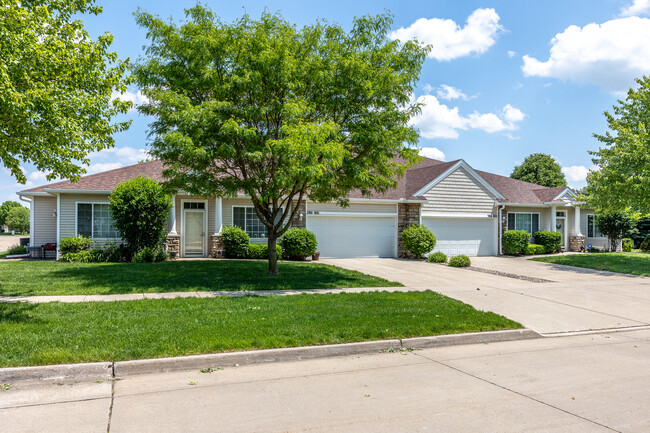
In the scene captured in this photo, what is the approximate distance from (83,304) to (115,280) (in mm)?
3255

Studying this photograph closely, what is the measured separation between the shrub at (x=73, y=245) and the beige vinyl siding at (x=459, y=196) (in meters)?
14.9

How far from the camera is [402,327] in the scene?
760 centimetres

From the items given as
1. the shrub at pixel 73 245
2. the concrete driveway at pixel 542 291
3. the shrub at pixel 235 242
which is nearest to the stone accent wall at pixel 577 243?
the concrete driveway at pixel 542 291

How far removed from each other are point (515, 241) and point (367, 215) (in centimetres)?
793

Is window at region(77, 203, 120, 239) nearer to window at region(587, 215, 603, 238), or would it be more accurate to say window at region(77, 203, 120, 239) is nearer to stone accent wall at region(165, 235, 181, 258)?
stone accent wall at region(165, 235, 181, 258)

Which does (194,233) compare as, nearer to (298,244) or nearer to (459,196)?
(298,244)

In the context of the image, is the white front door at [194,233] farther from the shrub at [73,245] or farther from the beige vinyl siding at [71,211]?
the shrub at [73,245]

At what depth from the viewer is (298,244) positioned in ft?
61.5

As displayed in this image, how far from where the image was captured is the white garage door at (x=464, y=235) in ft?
73.8

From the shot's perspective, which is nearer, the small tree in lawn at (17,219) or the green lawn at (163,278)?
the green lawn at (163,278)

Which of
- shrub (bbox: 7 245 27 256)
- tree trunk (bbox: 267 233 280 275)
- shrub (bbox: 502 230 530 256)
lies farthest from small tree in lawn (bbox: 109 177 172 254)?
shrub (bbox: 502 230 530 256)

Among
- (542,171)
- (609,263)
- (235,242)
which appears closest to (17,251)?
(235,242)

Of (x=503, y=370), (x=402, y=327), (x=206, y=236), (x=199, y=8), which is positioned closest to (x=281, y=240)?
(x=206, y=236)

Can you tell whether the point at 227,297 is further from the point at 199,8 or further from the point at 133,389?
the point at 199,8
